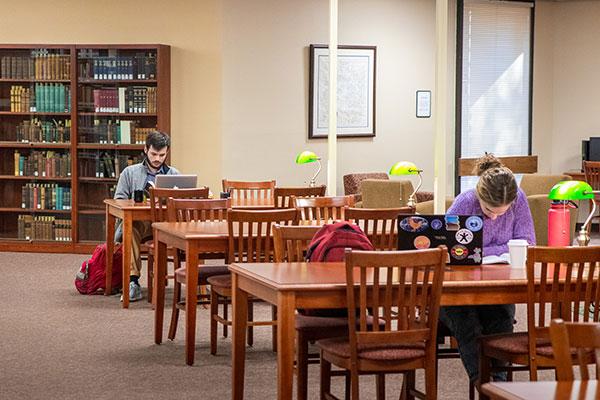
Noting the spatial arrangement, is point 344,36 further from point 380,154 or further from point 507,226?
point 507,226

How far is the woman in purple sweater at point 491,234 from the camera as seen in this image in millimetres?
5100

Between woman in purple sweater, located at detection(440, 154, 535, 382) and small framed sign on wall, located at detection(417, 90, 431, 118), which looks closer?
woman in purple sweater, located at detection(440, 154, 535, 382)

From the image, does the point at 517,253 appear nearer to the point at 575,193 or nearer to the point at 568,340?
the point at 575,193

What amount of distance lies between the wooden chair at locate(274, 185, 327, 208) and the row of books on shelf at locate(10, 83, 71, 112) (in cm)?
390

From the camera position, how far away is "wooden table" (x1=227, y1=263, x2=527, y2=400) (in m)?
4.39

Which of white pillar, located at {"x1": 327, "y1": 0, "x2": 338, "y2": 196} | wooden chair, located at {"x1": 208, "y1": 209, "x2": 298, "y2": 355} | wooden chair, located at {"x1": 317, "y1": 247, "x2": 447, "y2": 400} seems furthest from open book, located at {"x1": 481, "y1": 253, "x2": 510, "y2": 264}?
white pillar, located at {"x1": 327, "y1": 0, "x2": 338, "y2": 196}

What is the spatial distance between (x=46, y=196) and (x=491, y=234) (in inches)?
286

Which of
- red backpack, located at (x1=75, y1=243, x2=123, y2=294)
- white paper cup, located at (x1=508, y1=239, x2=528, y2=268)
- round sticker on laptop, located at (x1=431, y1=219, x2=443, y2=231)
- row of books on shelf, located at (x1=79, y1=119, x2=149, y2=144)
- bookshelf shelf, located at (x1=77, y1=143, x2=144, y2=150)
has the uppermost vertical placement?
row of books on shelf, located at (x1=79, y1=119, x2=149, y2=144)

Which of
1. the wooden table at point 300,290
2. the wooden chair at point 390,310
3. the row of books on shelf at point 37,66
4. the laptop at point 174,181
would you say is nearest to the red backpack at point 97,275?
the laptop at point 174,181

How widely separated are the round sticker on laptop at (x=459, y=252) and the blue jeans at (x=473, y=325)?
23 centimetres

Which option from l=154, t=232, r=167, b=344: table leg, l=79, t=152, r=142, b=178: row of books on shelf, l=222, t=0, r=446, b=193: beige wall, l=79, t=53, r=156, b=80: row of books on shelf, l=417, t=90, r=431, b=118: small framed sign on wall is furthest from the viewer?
l=417, t=90, r=431, b=118: small framed sign on wall

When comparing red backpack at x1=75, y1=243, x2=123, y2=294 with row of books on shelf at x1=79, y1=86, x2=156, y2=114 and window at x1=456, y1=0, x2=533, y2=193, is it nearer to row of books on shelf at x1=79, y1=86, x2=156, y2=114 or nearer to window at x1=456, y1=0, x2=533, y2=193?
row of books on shelf at x1=79, y1=86, x2=156, y2=114

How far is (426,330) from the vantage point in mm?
4520

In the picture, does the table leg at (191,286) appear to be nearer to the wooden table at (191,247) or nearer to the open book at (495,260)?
the wooden table at (191,247)
